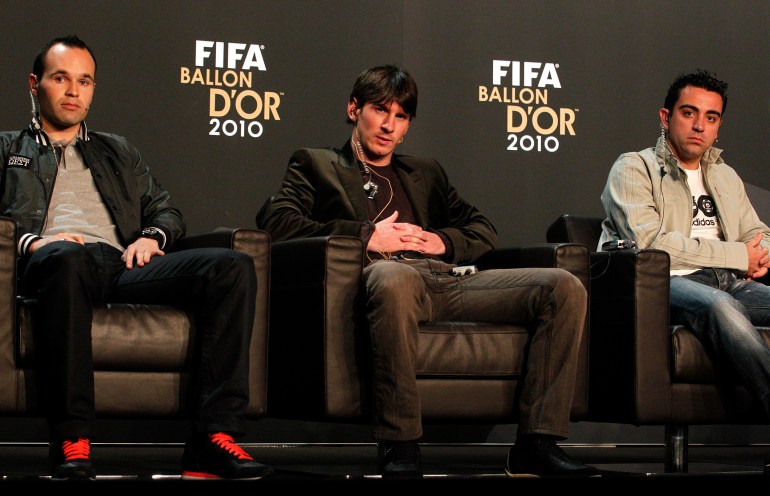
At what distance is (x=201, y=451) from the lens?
276 centimetres

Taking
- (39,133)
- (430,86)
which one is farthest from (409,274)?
(430,86)

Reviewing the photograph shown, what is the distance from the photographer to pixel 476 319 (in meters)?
3.22

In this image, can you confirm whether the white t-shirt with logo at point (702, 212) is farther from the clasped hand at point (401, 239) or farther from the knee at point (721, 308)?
the clasped hand at point (401, 239)

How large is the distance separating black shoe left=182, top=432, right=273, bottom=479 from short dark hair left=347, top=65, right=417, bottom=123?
4.23 ft

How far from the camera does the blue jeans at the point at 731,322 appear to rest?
10.8 feet

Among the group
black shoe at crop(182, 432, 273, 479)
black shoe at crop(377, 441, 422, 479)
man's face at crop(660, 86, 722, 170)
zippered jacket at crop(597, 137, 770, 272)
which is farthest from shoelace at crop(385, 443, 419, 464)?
man's face at crop(660, 86, 722, 170)

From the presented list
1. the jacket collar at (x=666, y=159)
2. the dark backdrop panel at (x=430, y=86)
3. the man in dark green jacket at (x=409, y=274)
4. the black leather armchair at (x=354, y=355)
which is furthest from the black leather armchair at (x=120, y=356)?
the jacket collar at (x=666, y=159)

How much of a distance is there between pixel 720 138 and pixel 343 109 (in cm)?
184

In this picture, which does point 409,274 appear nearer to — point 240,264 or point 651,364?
point 240,264

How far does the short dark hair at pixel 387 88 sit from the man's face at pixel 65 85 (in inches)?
34.8

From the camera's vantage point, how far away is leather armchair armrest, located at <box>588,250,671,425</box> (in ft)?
11.1

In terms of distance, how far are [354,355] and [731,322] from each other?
1215mm

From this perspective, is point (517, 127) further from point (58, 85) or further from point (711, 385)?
point (58, 85)

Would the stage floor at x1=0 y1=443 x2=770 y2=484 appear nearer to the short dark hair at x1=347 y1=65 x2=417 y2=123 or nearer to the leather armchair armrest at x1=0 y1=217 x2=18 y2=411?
the leather armchair armrest at x1=0 y1=217 x2=18 y2=411
